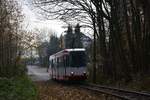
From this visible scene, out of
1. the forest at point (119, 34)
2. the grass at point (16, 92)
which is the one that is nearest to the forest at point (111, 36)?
the forest at point (119, 34)

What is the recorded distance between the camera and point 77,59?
35.8 m

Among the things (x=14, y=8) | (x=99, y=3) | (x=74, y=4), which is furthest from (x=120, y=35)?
(x=14, y=8)

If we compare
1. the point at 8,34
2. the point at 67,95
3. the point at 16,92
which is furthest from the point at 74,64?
the point at 16,92

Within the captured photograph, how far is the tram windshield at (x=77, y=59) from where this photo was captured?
117 feet

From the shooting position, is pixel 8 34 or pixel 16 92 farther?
pixel 8 34

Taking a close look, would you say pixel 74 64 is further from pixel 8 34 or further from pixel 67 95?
pixel 67 95

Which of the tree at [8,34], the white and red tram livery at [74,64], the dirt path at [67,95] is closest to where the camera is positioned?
the dirt path at [67,95]

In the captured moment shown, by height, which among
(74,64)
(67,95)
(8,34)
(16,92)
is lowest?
(67,95)

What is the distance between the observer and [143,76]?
104 ft

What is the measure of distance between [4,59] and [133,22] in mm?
11386

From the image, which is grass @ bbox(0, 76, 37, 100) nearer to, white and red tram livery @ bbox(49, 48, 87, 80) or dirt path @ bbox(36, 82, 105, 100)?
dirt path @ bbox(36, 82, 105, 100)

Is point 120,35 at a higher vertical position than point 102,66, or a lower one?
higher

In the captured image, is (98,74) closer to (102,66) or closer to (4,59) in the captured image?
(102,66)

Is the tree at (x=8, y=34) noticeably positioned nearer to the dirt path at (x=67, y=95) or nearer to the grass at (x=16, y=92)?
the dirt path at (x=67, y=95)
